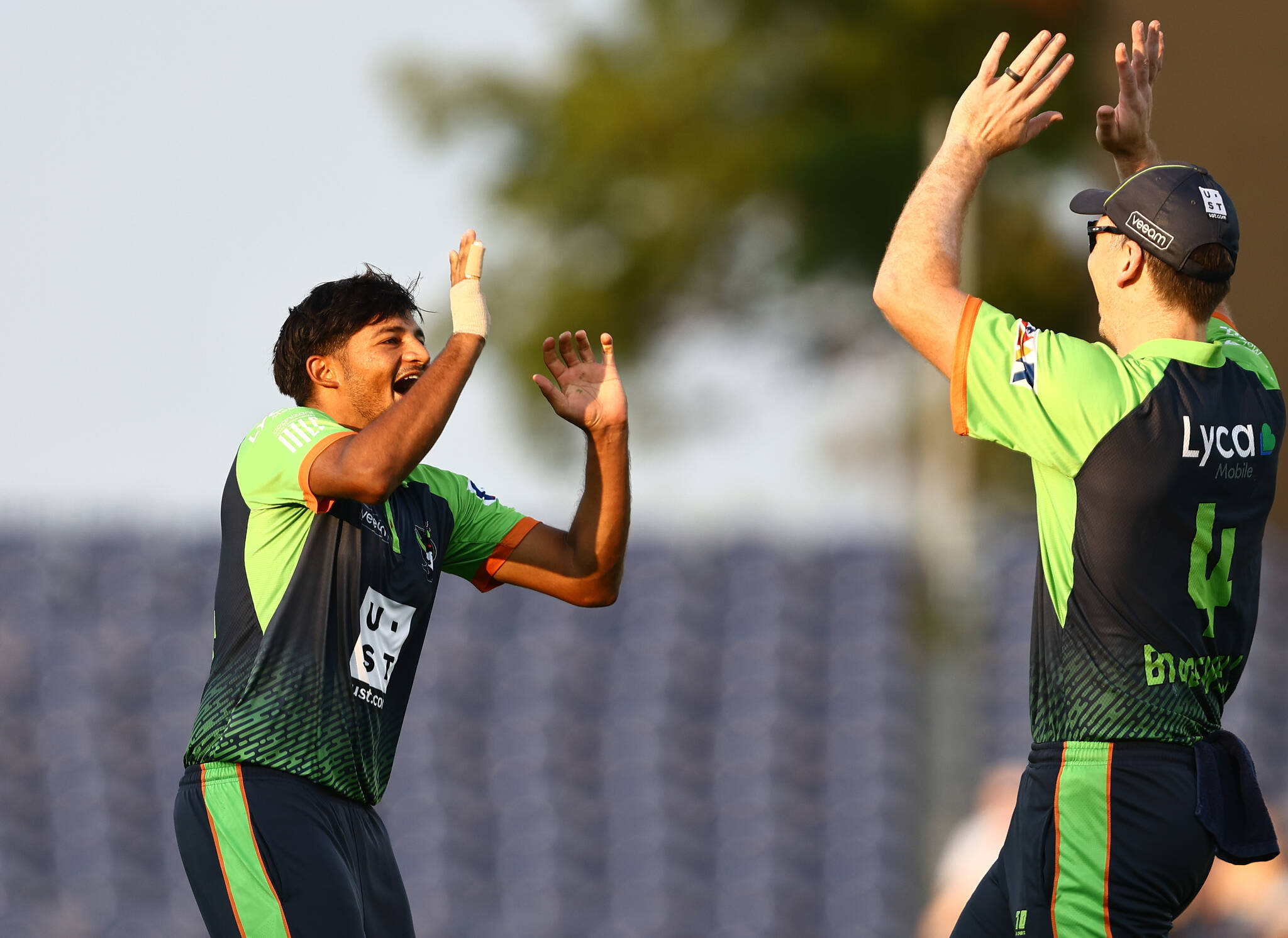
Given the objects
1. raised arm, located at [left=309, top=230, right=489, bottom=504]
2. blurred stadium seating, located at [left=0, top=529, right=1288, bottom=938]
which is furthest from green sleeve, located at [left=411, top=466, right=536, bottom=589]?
blurred stadium seating, located at [left=0, top=529, right=1288, bottom=938]

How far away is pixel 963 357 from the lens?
404cm

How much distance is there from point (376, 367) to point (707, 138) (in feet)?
68.1

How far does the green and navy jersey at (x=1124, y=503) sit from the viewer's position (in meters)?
4.02

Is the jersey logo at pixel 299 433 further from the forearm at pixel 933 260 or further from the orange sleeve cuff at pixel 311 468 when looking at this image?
the forearm at pixel 933 260

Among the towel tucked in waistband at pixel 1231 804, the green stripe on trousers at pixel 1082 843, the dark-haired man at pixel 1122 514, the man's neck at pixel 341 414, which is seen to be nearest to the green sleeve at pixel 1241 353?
the dark-haired man at pixel 1122 514

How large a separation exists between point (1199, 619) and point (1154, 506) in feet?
1.10

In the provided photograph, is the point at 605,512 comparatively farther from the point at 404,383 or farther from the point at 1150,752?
the point at 1150,752

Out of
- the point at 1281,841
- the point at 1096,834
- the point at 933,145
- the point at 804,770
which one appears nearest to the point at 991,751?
the point at 804,770

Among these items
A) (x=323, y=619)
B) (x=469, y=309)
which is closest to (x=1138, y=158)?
(x=469, y=309)

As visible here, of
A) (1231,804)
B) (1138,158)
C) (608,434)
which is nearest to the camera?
(1231,804)

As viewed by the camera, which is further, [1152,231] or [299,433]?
[299,433]

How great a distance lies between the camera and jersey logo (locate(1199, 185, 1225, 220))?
164 inches

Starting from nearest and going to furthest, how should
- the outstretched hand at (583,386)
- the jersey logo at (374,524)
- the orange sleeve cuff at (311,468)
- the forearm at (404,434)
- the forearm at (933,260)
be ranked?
the forearm at (933,260) → the forearm at (404,434) → the orange sleeve cuff at (311,468) → the jersey logo at (374,524) → the outstretched hand at (583,386)

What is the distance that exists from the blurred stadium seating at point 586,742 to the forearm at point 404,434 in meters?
6.30
